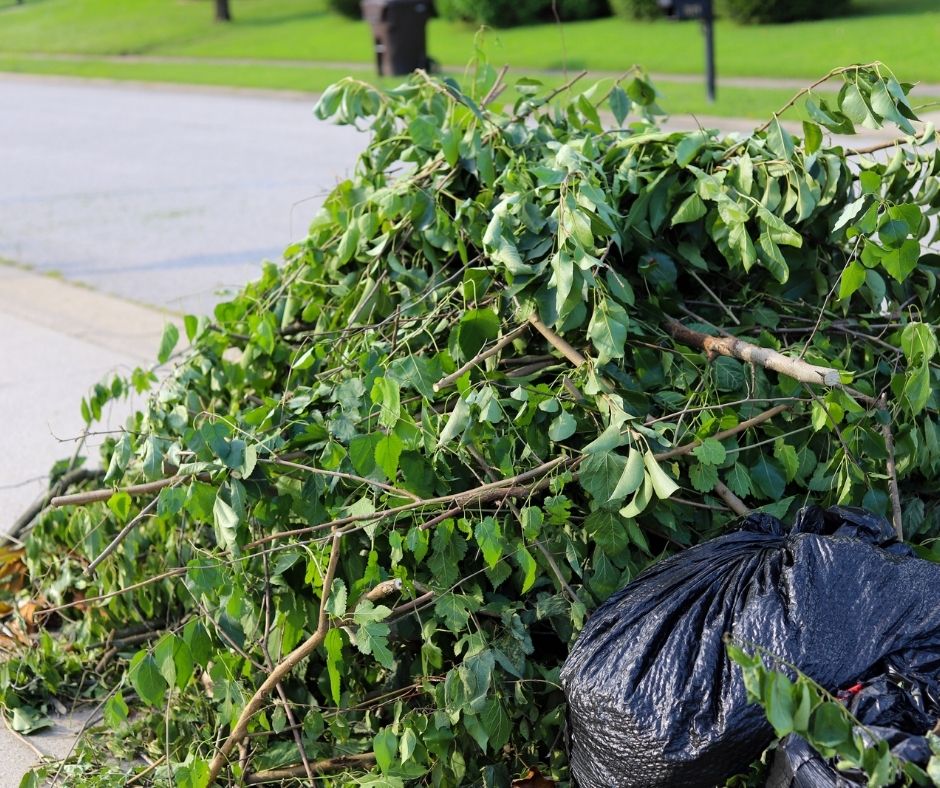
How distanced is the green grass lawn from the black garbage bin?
1.05 metres

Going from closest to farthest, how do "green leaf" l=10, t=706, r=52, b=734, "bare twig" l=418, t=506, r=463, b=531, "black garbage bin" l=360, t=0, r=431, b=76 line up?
"bare twig" l=418, t=506, r=463, b=531, "green leaf" l=10, t=706, r=52, b=734, "black garbage bin" l=360, t=0, r=431, b=76

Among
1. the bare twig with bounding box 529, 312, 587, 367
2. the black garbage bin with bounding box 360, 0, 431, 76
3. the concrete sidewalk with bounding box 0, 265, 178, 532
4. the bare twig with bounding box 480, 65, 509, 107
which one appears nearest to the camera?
the bare twig with bounding box 529, 312, 587, 367

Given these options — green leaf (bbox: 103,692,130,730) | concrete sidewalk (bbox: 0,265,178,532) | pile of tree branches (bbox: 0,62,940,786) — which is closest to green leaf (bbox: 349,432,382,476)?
pile of tree branches (bbox: 0,62,940,786)

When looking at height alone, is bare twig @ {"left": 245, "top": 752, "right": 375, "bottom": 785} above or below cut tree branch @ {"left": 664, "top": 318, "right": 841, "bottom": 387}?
below

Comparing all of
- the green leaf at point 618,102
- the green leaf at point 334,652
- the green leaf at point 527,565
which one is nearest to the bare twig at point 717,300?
the green leaf at point 618,102

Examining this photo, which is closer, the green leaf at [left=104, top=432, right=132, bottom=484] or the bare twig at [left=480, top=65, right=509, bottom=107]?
the green leaf at [left=104, top=432, right=132, bottom=484]

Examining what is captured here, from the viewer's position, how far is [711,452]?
2486mm

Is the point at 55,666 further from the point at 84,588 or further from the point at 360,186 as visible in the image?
the point at 360,186

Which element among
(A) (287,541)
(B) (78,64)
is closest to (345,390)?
(A) (287,541)

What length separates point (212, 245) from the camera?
28.3 ft

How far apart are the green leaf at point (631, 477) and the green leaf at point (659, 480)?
2cm

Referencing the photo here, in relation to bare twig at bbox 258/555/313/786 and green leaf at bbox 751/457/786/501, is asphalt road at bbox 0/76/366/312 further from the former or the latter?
green leaf at bbox 751/457/786/501

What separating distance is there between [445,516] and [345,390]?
523 mm

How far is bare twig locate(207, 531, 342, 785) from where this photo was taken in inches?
99.2
